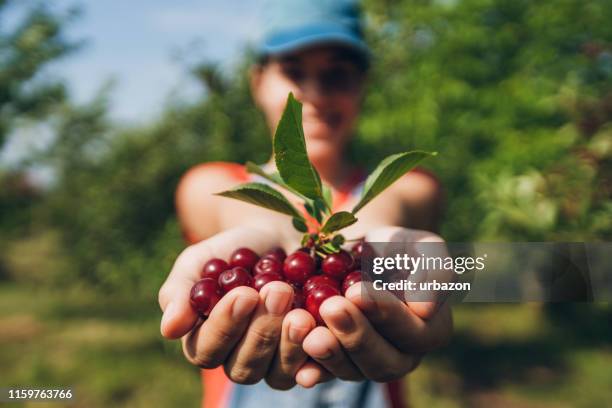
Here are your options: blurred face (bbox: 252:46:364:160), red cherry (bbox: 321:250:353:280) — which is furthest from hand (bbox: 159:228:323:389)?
blurred face (bbox: 252:46:364:160)

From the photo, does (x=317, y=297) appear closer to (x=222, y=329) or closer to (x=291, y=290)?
(x=291, y=290)

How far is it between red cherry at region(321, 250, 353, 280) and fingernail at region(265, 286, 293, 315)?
24cm

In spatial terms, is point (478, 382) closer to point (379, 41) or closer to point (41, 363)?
point (379, 41)

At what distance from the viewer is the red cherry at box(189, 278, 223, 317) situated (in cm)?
162

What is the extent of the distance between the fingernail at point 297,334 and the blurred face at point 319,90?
144 centimetres

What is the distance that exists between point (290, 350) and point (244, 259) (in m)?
0.42

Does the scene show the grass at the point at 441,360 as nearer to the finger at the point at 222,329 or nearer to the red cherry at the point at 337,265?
the red cherry at the point at 337,265

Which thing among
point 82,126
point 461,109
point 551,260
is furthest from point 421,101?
point 82,126

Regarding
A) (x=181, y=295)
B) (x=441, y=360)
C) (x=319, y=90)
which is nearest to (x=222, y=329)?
(x=181, y=295)

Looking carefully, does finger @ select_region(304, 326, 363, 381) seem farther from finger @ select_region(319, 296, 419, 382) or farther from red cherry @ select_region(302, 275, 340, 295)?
red cherry @ select_region(302, 275, 340, 295)

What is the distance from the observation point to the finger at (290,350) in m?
1.56

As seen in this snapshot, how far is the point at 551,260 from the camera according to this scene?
8.92 feet

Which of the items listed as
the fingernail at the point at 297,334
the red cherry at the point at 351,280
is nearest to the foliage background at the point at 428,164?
the red cherry at the point at 351,280

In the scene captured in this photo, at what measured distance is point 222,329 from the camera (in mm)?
1576
